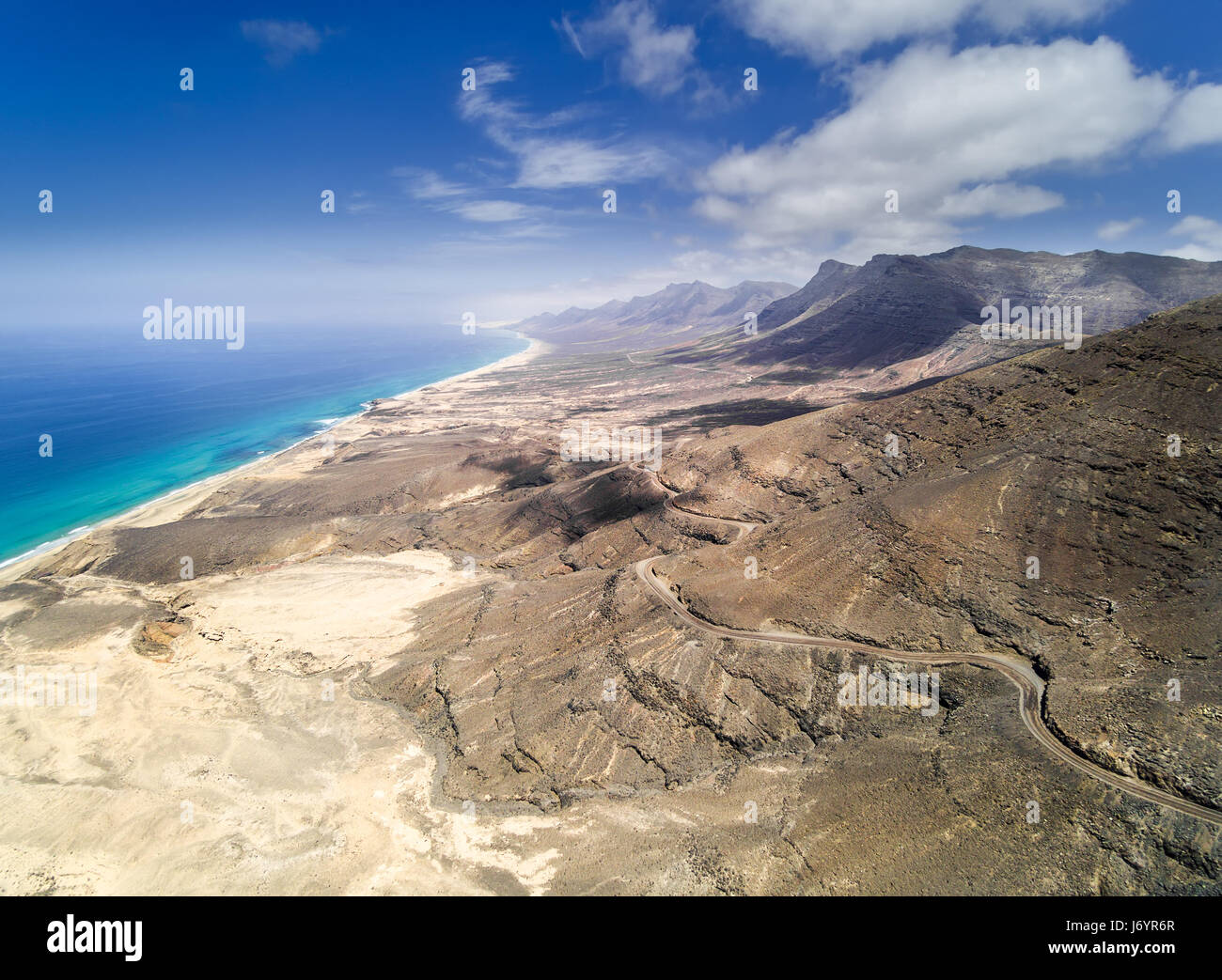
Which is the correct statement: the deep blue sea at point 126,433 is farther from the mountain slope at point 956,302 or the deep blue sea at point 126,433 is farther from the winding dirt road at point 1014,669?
the mountain slope at point 956,302

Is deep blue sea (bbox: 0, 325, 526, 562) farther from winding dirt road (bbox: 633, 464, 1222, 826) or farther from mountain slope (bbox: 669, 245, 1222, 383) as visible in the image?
mountain slope (bbox: 669, 245, 1222, 383)

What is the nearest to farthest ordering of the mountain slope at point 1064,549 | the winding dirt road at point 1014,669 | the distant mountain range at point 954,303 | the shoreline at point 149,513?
the winding dirt road at point 1014,669 → the mountain slope at point 1064,549 → the shoreline at point 149,513 → the distant mountain range at point 954,303

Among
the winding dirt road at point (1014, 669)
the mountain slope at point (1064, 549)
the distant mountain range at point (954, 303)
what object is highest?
the distant mountain range at point (954, 303)

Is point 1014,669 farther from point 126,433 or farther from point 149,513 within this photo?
point 126,433

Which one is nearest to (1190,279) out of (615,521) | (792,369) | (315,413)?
(792,369)

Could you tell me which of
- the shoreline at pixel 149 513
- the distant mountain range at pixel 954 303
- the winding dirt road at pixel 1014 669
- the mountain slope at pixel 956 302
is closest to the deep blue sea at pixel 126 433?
the shoreline at pixel 149 513

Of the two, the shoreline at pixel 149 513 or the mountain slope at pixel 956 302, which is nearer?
the shoreline at pixel 149 513

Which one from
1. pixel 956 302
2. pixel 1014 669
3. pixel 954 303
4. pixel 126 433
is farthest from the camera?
pixel 956 302

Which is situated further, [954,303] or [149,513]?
[954,303]

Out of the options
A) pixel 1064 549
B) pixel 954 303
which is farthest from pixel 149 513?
pixel 954 303

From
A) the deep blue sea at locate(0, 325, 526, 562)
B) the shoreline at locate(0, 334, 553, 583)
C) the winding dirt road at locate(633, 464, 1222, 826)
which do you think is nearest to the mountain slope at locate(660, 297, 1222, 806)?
the winding dirt road at locate(633, 464, 1222, 826)
